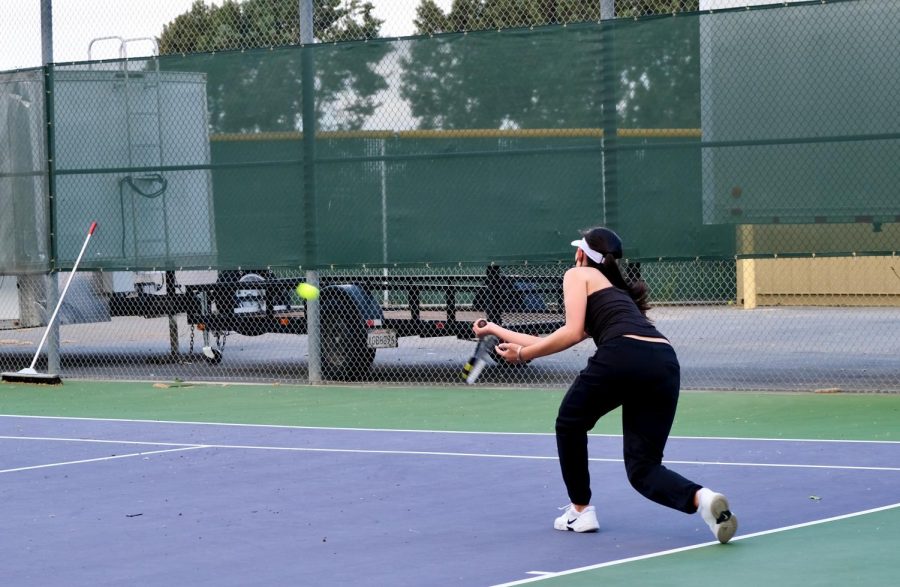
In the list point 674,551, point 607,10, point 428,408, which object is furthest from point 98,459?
point 607,10

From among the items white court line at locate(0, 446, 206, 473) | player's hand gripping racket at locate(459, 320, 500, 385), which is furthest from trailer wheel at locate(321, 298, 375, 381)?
player's hand gripping racket at locate(459, 320, 500, 385)

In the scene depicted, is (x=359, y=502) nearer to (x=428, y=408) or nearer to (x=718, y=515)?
(x=718, y=515)

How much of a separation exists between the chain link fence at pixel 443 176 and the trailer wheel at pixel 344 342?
0.02 meters

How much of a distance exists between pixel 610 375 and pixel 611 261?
598mm

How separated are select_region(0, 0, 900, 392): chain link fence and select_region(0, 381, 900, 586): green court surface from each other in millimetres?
875

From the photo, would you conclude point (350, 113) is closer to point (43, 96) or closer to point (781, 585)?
point (43, 96)

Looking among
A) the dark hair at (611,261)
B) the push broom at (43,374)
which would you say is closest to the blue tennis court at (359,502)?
the dark hair at (611,261)

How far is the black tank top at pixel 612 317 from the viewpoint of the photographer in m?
7.54

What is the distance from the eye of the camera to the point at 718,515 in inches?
280

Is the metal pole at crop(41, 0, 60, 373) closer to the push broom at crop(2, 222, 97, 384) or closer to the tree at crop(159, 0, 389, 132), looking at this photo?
the push broom at crop(2, 222, 97, 384)

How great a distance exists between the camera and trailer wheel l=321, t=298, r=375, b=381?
50.8 feet

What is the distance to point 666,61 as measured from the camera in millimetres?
13898

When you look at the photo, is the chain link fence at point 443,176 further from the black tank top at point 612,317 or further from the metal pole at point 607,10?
the black tank top at point 612,317

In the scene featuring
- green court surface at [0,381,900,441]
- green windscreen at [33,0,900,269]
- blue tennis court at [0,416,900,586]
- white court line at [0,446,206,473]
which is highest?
green windscreen at [33,0,900,269]
